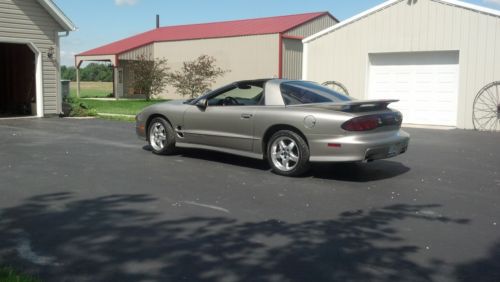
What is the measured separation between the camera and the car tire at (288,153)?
7.40 m

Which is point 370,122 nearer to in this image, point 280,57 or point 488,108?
point 488,108

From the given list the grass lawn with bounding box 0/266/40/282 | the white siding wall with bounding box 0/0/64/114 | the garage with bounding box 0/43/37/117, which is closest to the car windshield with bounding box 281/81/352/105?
the grass lawn with bounding box 0/266/40/282

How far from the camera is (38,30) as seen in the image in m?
16.5

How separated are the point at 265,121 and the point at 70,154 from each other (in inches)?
150

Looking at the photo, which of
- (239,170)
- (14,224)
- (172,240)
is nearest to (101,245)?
(172,240)

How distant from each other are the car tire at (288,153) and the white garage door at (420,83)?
993 centimetres

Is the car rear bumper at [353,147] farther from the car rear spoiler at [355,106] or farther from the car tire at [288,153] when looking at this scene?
the car rear spoiler at [355,106]

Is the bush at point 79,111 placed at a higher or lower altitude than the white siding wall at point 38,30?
lower

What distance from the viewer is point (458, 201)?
6234 millimetres

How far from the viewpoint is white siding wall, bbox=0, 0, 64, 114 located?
15656 mm

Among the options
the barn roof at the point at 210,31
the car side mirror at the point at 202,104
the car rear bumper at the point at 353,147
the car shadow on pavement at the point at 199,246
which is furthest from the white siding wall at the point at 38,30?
the barn roof at the point at 210,31

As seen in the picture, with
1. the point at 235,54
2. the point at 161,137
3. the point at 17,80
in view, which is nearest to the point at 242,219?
the point at 161,137

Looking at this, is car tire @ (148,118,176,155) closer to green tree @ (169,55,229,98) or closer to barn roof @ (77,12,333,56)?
green tree @ (169,55,229,98)

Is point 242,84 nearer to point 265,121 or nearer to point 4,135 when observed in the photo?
point 265,121
